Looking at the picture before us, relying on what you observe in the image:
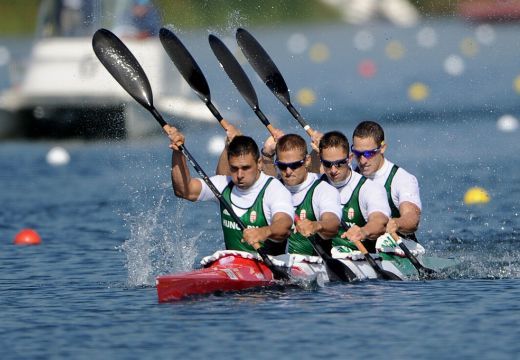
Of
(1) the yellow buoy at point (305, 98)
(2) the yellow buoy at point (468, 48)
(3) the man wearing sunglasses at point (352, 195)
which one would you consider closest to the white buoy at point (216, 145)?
(1) the yellow buoy at point (305, 98)

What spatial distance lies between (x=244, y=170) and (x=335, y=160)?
1117 mm

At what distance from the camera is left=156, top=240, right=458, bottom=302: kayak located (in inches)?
428

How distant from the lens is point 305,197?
38.8 feet

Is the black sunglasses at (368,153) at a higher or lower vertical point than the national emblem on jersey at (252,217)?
higher

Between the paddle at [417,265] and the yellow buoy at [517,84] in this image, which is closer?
the paddle at [417,265]

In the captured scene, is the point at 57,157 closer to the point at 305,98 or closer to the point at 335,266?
the point at 305,98

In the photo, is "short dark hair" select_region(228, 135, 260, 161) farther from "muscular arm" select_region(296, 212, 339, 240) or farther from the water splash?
the water splash

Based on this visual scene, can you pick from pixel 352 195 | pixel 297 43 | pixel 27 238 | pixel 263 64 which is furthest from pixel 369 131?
pixel 297 43

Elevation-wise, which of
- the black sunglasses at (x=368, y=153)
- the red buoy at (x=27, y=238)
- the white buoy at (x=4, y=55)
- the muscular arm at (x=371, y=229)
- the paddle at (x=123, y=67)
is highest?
the white buoy at (x=4, y=55)

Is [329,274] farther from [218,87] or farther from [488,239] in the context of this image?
[218,87]

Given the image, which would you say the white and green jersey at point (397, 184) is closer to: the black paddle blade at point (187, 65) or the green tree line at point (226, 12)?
the black paddle blade at point (187, 65)

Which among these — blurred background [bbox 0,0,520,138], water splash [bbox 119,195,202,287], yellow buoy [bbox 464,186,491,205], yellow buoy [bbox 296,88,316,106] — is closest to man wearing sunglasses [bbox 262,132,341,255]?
water splash [bbox 119,195,202,287]

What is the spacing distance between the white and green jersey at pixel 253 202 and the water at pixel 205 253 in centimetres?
65

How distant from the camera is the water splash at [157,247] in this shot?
42.6 ft
